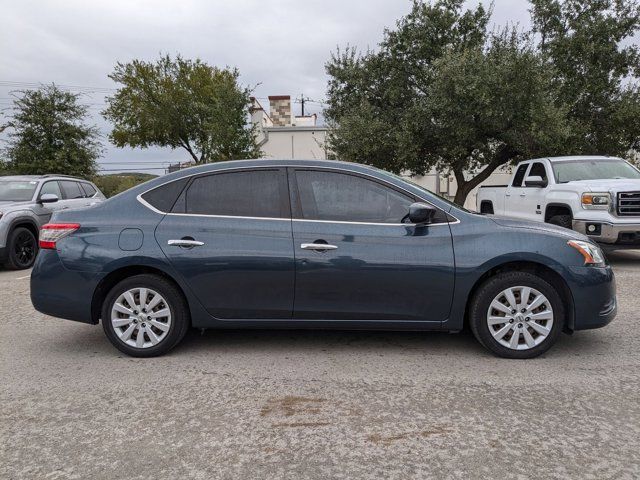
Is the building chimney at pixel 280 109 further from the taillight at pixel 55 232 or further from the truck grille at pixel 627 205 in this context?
the taillight at pixel 55 232

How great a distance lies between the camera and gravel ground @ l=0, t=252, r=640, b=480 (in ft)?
8.14

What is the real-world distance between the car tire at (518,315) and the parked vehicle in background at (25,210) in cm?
709

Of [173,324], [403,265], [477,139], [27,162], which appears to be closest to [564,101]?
[477,139]

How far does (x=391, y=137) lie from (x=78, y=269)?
13.0 metres

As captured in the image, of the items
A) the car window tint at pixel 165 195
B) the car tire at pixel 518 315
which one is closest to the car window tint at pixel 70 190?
the car window tint at pixel 165 195

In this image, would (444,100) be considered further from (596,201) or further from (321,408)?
(321,408)

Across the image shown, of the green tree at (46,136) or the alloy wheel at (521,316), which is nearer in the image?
the alloy wheel at (521,316)

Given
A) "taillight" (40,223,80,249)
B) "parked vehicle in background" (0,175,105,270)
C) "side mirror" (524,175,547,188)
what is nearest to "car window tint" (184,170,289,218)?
"taillight" (40,223,80,249)

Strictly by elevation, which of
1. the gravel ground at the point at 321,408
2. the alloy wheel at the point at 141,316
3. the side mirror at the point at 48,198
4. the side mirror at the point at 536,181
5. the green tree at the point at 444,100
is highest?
the green tree at the point at 444,100

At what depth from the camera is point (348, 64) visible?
17453 millimetres

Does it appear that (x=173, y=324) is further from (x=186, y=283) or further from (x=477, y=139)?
(x=477, y=139)

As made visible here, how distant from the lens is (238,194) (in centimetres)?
412

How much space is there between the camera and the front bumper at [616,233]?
7.77 metres

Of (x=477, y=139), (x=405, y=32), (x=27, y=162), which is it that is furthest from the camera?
(x=27, y=162)
